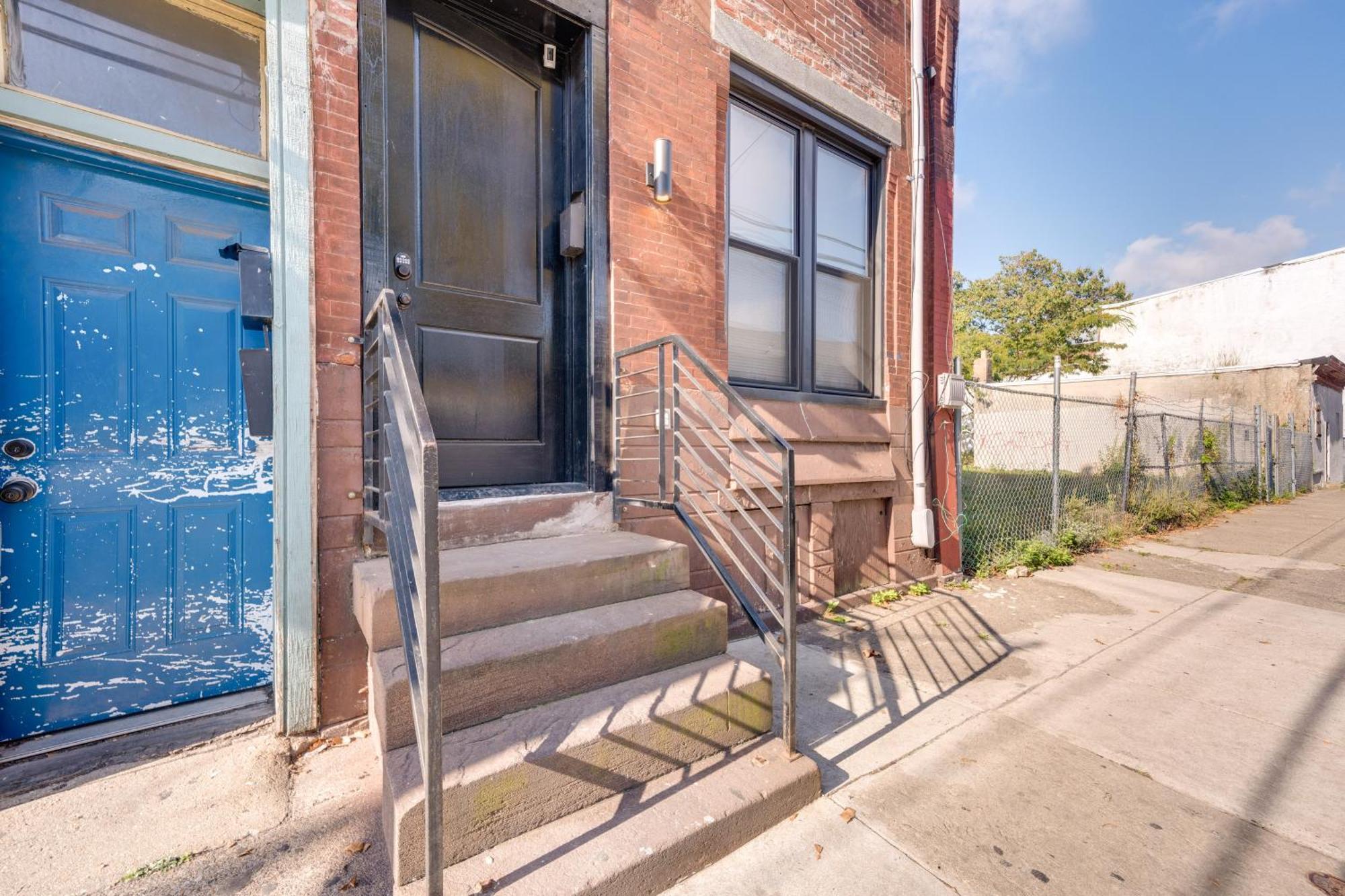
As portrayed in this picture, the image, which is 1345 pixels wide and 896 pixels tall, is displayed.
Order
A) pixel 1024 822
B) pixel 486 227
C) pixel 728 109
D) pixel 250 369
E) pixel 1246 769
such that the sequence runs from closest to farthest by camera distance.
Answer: pixel 1024 822, pixel 1246 769, pixel 250 369, pixel 486 227, pixel 728 109

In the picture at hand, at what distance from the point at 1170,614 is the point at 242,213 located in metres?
6.26

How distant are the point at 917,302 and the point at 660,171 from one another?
2744 mm

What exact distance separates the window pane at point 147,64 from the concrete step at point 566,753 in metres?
2.81

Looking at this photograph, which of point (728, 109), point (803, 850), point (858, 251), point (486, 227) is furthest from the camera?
point (858, 251)

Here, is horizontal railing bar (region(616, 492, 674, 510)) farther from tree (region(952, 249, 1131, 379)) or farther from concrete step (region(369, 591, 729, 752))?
tree (region(952, 249, 1131, 379))

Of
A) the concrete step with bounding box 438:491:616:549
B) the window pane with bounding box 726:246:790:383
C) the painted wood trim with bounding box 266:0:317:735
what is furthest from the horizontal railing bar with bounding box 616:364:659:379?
the painted wood trim with bounding box 266:0:317:735

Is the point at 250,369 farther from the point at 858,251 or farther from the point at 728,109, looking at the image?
the point at 858,251

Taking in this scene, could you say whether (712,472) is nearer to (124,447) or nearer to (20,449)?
(124,447)

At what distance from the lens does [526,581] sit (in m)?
2.16

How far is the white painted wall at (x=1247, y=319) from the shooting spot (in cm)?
1681

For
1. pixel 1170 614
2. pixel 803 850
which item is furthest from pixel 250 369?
pixel 1170 614

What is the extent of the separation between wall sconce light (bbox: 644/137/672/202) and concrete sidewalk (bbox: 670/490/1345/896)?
111 inches

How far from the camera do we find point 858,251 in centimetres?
488

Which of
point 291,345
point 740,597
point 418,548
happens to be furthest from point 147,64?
point 740,597
